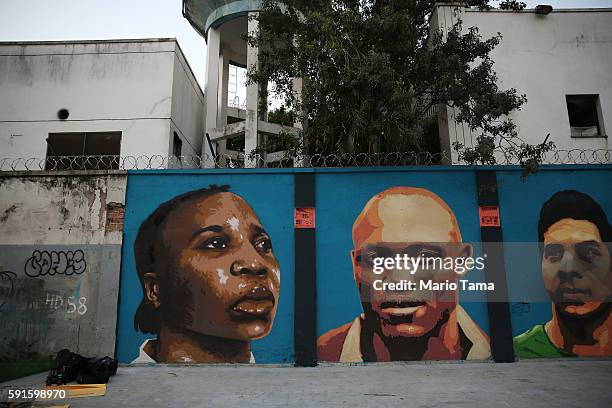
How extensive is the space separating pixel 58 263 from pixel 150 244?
62.2 inches

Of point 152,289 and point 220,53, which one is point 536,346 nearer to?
Answer: point 152,289

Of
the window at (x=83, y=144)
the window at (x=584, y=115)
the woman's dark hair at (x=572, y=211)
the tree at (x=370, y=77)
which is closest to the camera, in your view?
the tree at (x=370, y=77)

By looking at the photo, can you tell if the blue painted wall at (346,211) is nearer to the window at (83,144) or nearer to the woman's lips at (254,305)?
the woman's lips at (254,305)

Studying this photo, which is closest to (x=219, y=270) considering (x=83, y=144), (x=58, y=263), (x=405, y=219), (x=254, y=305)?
(x=254, y=305)

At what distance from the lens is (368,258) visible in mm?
6809

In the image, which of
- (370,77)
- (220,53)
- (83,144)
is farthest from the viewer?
(220,53)

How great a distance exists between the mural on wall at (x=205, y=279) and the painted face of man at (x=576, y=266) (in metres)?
4.55

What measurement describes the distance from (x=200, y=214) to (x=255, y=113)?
5.51 m

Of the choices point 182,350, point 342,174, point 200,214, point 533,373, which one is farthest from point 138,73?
point 533,373

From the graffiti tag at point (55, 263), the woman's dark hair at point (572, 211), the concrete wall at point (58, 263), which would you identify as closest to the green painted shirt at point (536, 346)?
the woman's dark hair at point (572, 211)

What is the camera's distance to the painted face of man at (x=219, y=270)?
6621 millimetres

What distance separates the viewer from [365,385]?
5.15 metres

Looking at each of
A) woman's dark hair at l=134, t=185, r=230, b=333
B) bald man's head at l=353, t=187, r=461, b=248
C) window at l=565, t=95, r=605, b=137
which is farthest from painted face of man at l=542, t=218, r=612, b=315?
woman's dark hair at l=134, t=185, r=230, b=333

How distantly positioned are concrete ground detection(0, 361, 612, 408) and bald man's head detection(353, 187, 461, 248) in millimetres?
2018
